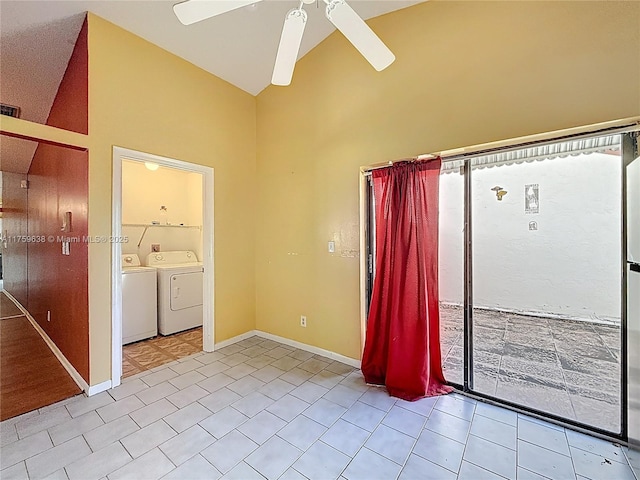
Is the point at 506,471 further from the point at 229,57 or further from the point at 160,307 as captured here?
the point at 229,57

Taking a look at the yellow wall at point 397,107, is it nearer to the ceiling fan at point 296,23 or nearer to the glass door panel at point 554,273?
the glass door panel at point 554,273

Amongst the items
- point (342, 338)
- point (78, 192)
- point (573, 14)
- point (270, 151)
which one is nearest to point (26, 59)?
point (78, 192)

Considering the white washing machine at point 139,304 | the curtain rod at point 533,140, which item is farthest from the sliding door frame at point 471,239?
the white washing machine at point 139,304

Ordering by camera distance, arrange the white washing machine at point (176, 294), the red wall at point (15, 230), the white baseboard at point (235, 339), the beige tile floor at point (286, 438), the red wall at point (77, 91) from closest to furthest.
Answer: the beige tile floor at point (286, 438), the red wall at point (77, 91), the white baseboard at point (235, 339), the white washing machine at point (176, 294), the red wall at point (15, 230)

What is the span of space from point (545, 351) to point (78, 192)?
14.8ft

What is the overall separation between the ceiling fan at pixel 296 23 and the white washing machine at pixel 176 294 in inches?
116

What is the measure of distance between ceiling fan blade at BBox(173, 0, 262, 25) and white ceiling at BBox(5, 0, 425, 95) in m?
1.34

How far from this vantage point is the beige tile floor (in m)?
1.56

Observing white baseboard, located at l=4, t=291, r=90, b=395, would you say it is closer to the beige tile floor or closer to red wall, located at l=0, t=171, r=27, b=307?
the beige tile floor

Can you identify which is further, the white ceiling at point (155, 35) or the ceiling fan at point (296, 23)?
the white ceiling at point (155, 35)

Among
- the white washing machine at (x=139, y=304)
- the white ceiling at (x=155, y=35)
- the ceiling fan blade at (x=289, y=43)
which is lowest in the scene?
the white washing machine at (x=139, y=304)

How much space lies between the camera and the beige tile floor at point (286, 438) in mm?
1558

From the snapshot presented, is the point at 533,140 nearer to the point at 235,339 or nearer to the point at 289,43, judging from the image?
the point at 289,43

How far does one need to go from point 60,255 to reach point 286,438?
A: 3015mm
